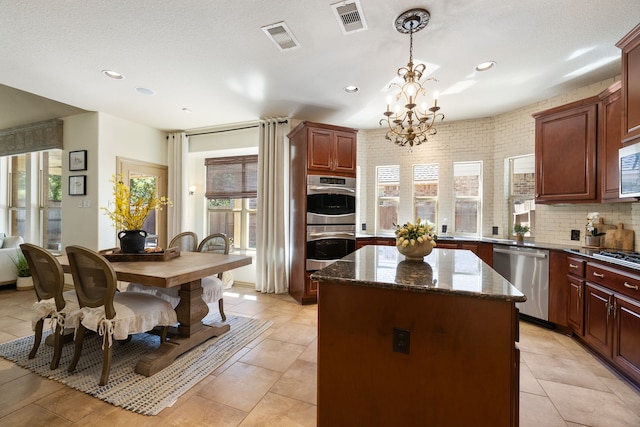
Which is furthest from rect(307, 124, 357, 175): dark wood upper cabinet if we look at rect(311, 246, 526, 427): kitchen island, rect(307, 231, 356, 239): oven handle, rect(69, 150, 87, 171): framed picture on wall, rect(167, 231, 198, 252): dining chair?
rect(69, 150, 87, 171): framed picture on wall

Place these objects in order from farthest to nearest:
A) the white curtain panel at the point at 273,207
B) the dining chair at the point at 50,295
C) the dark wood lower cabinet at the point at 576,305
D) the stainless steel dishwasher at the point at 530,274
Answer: the white curtain panel at the point at 273,207
the stainless steel dishwasher at the point at 530,274
the dark wood lower cabinet at the point at 576,305
the dining chair at the point at 50,295

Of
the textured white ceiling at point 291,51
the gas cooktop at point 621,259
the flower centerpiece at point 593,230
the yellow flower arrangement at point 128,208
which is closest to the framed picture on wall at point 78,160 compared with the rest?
the textured white ceiling at point 291,51

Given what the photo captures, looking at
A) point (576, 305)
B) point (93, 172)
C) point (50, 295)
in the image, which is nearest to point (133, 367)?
point (50, 295)

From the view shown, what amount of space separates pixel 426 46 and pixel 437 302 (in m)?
2.27

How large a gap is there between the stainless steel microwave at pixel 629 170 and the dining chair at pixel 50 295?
15.5 feet

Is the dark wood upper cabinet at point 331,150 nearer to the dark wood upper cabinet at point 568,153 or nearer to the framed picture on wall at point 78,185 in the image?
the dark wood upper cabinet at point 568,153

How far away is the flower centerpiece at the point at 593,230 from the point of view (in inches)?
120

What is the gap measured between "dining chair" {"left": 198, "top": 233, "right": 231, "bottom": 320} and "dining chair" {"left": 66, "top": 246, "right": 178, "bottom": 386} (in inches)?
27.4

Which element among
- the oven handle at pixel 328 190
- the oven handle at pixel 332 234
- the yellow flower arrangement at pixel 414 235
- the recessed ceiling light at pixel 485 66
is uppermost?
the recessed ceiling light at pixel 485 66

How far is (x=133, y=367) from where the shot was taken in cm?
230

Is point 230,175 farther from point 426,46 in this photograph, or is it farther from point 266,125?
point 426,46

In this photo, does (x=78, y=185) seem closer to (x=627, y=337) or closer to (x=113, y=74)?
(x=113, y=74)

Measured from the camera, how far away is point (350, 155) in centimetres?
414

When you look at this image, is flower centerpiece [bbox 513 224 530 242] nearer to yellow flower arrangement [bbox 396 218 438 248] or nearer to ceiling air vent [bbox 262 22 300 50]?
yellow flower arrangement [bbox 396 218 438 248]
